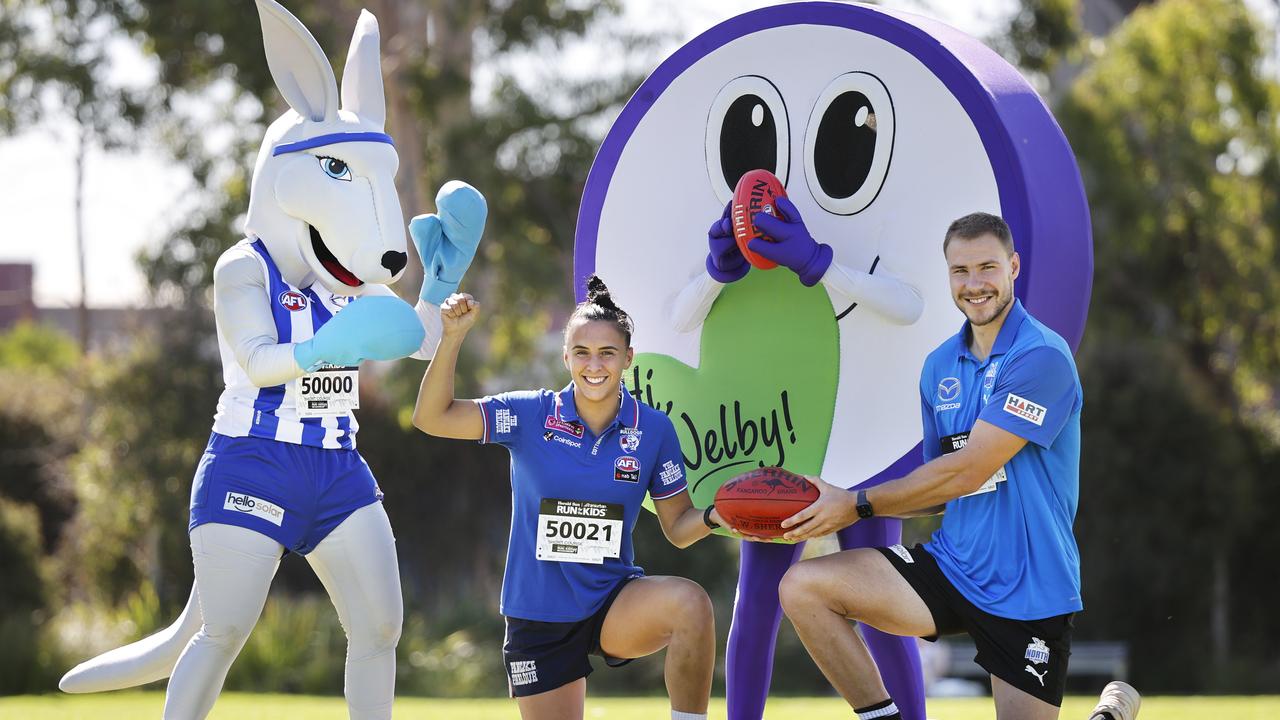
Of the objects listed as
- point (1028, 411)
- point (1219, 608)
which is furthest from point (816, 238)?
point (1219, 608)

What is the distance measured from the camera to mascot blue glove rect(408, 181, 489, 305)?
417 centimetres

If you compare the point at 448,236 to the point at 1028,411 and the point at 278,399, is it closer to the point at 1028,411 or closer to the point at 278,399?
the point at 278,399

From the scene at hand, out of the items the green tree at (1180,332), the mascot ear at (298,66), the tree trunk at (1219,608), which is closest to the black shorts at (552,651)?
the mascot ear at (298,66)

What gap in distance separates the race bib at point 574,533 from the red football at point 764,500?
13.2 inches

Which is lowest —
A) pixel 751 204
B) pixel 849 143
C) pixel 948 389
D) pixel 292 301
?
pixel 948 389

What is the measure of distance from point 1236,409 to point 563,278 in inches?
275

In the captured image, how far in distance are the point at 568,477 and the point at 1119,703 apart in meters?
1.59

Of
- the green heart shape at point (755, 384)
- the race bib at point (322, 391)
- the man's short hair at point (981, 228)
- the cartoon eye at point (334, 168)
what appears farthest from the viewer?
the green heart shape at point (755, 384)

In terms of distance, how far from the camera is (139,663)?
13.9 ft

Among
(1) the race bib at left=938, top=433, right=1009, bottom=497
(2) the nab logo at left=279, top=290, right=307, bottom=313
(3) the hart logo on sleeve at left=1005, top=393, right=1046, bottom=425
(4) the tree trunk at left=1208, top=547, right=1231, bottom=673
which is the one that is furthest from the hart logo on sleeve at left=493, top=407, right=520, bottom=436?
(4) the tree trunk at left=1208, top=547, right=1231, bottom=673

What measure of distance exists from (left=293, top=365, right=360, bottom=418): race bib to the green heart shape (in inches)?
42.6

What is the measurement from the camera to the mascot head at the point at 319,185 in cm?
411

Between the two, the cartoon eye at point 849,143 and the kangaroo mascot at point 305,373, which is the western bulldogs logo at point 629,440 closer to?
the kangaroo mascot at point 305,373

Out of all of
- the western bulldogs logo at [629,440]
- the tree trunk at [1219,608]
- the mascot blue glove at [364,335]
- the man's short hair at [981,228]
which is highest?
the man's short hair at [981,228]
